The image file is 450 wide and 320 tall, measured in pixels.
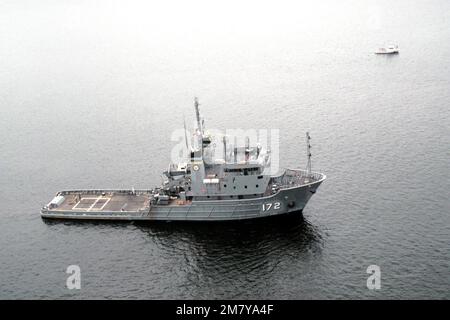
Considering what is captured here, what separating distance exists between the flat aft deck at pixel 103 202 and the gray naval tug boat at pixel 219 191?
308mm

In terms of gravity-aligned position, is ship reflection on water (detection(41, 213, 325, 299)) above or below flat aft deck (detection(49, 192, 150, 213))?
below

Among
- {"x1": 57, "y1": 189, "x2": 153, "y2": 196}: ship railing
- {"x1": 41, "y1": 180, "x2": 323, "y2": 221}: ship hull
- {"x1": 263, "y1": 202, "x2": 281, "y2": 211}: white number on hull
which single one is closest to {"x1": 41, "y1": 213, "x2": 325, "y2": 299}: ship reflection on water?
{"x1": 41, "y1": 180, "x2": 323, "y2": 221}: ship hull

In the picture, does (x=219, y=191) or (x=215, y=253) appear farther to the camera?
(x=219, y=191)

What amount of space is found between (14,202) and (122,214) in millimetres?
22872

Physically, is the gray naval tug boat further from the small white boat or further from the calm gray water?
the small white boat

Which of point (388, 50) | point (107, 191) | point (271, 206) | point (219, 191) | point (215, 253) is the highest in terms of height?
point (388, 50)

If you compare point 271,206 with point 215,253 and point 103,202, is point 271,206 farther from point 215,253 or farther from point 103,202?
point 103,202

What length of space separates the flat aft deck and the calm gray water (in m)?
3.27

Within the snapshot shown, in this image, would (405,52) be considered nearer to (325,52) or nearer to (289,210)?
(325,52)

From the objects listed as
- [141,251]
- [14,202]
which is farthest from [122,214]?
[14,202]

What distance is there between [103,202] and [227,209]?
22.0 meters

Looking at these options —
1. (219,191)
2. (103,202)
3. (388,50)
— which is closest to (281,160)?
(219,191)

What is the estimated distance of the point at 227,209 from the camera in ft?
265

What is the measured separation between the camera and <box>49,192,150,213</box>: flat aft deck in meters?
85.5
